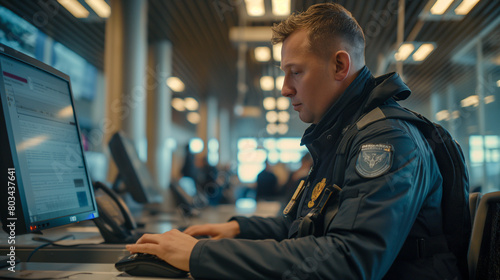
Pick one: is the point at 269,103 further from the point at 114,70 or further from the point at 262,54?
the point at 114,70

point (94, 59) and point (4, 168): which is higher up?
point (94, 59)

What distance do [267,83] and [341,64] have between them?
8.40 meters

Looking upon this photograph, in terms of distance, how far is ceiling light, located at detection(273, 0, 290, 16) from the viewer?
12.8 feet

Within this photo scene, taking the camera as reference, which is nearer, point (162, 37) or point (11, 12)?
point (11, 12)

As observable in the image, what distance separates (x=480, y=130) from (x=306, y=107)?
9.43ft

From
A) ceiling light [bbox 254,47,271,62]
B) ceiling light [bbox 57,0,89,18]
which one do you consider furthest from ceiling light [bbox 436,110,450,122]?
ceiling light [bbox 57,0,89,18]

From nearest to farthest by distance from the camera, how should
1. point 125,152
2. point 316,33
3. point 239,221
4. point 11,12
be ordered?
1. point 316,33
2. point 239,221
3. point 125,152
4. point 11,12

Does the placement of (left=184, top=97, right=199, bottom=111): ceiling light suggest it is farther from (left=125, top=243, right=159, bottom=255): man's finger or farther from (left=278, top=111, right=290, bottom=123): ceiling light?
(left=125, top=243, right=159, bottom=255): man's finger

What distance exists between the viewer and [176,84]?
1019 cm

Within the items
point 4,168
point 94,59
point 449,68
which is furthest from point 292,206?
point 94,59

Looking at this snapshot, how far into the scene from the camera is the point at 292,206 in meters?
1.04

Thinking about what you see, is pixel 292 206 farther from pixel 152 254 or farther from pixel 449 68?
pixel 449 68

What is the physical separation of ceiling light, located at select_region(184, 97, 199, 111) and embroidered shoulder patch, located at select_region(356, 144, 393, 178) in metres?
12.2

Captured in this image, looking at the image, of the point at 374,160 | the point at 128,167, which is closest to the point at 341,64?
the point at 374,160
